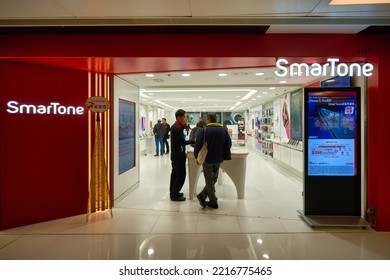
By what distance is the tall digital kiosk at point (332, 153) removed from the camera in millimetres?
3801

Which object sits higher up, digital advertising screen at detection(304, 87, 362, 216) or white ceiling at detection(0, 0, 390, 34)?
white ceiling at detection(0, 0, 390, 34)

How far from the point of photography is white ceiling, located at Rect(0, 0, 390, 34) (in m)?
2.64

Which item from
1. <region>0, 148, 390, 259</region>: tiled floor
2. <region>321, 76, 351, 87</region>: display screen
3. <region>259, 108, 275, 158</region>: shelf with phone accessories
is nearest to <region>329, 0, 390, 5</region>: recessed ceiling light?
<region>321, 76, 351, 87</region>: display screen

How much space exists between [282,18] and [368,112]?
1.78m

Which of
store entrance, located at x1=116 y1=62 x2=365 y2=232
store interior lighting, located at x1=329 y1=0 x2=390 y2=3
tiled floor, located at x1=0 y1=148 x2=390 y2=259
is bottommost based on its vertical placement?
tiled floor, located at x1=0 y1=148 x2=390 y2=259

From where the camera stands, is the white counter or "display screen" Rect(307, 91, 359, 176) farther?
the white counter

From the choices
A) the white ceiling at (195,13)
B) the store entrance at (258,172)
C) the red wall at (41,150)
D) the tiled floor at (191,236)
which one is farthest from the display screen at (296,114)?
the red wall at (41,150)

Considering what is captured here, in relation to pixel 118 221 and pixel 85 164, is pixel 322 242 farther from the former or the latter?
pixel 85 164

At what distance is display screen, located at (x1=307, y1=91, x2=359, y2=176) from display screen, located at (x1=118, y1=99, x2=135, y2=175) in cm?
326

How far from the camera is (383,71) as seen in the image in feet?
11.2

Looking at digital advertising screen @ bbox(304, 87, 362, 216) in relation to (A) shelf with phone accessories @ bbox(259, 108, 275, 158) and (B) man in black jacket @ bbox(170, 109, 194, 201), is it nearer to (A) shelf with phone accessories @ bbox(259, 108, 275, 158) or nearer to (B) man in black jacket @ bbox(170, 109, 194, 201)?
(B) man in black jacket @ bbox(170, 109, 194, 201)

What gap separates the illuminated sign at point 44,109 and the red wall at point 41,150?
0.05m

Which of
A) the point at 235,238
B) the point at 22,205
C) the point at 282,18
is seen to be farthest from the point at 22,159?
the point at 282,18

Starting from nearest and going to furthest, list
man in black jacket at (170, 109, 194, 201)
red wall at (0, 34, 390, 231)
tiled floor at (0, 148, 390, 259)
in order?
tiled floor at (0, 148, 390, 259) → red wall at (0, 34, 390, 231) → man in black jacket at (170, 109, 194, 201)
